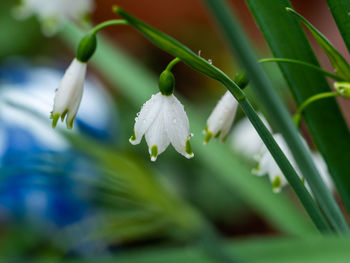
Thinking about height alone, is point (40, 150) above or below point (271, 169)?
above

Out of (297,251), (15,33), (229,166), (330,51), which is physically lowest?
(297,251)

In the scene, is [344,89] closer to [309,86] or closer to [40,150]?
[309,86]

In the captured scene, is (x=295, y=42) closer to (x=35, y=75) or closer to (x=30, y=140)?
(x=30, y=140)

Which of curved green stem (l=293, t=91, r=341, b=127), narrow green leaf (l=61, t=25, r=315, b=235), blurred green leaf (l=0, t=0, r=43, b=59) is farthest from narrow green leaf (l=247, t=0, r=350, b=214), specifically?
blurred green leaf (l=0, t=0, r=43, b=59)

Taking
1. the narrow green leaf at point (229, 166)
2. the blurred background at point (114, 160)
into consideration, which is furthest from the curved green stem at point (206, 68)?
the narrow green leaf at point (229, 166)

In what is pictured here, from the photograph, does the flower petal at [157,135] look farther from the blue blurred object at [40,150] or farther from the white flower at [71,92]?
the blue blurred object at [40,150]

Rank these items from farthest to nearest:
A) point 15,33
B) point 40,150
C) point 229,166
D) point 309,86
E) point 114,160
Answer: point 15,33 → point 40,150 → point 229,166 → point 114,160 → point 309,86

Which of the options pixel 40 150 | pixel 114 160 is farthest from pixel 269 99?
pixel 40 150

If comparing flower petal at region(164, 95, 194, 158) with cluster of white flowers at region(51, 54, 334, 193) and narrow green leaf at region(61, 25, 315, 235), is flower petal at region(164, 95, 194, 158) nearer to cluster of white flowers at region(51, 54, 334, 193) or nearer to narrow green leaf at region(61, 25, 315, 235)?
cluster of white flowers at region(51, 54, 334, 193)
